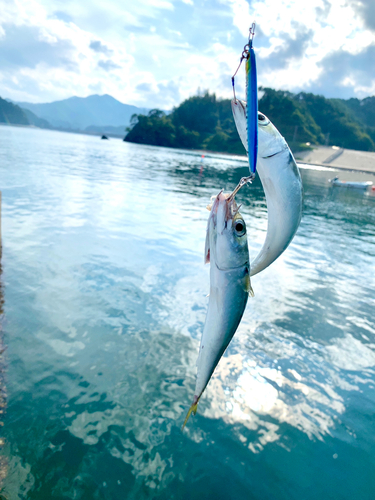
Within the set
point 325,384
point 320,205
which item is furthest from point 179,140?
point 325,384

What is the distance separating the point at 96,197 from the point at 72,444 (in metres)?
18.6

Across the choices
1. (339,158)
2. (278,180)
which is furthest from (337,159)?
(278,180)

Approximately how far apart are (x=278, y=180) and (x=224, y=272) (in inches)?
26.2

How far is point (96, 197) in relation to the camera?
21625 mm

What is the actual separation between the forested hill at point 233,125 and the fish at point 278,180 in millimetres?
140926

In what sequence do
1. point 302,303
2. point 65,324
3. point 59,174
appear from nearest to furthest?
point 65,324 < point 302,303 < point 59,174

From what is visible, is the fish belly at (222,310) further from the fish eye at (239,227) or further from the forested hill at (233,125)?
the forested hill at (233,125)

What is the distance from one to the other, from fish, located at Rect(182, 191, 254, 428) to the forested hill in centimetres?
14117

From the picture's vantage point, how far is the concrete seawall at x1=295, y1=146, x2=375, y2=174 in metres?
111

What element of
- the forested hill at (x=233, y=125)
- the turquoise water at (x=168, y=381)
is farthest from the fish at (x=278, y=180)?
the forested hill at (x=233, y=125)

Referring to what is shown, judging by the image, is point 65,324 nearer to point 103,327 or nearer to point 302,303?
point 103,327

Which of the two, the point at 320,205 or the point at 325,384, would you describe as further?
the point at 320,205

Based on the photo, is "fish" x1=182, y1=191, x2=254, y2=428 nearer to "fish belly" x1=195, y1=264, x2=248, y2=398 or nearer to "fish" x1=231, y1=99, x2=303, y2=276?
"fish belly" x1=195, y1=264, x2=248, y2=398

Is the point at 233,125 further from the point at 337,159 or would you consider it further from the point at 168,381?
the point at 168,381
